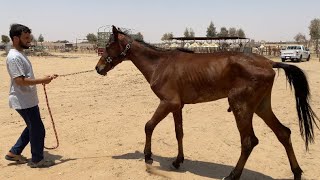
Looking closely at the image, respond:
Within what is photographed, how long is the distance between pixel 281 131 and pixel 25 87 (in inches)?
150

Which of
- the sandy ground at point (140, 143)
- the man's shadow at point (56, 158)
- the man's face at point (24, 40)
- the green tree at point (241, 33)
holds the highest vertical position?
the green tree at point (241, 33)

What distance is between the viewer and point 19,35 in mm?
5371

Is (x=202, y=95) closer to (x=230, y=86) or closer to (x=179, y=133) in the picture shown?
(x=230, y=86)

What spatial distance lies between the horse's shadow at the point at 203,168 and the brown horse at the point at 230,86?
22 cm

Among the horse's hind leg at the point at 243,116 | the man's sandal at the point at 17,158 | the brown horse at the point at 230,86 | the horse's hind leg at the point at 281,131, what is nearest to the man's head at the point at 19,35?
the brown horse at the point at 230,86

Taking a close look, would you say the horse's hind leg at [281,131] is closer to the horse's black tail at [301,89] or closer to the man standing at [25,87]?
the horse's black tail at [301,89]

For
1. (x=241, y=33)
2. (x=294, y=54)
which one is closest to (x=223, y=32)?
(x=241, y=33)

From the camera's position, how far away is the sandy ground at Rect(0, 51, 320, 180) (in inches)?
211

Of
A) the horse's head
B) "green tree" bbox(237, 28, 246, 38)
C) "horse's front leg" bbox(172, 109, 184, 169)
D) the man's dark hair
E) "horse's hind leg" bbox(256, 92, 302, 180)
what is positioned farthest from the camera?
"green tree" bbox(237, 28, 246, 38)

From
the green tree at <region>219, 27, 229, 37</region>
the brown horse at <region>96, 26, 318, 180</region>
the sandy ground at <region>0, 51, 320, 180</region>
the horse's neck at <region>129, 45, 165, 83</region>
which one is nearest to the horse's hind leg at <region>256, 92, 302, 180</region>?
the brown horse at <region>96, 26, 318, 180</region>

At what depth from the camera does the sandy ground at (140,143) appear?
536 centimetres

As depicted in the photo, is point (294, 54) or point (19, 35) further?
point (294, 54)

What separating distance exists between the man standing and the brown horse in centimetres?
143

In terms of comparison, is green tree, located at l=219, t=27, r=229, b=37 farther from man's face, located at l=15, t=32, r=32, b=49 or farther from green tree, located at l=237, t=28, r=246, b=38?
man's face, located at l=15, t=32, r=32, b=49
